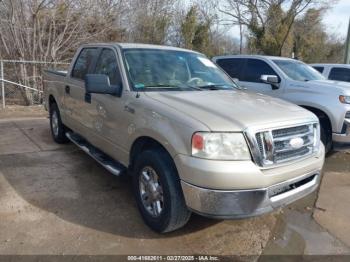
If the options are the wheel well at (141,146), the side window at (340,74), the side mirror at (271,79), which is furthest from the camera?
the side window at (340,74)

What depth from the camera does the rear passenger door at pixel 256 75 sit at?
7414 mm

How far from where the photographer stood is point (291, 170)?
3.19 metres

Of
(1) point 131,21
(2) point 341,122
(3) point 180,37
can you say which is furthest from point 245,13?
(2) point 341,122

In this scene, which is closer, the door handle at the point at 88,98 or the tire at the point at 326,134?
the door handle at the point at 88,98

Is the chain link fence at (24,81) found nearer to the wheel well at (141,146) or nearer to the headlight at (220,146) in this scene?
the wheel well at (141,146)

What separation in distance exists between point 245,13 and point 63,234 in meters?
25.0

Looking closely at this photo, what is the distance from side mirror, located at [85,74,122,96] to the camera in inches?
150

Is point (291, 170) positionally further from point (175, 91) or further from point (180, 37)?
point (180, 37)

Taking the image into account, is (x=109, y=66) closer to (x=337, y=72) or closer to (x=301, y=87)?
(x=301, y=87)

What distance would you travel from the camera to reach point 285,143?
10.5 feet

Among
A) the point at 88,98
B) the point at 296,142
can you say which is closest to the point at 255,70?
the point at 88,98

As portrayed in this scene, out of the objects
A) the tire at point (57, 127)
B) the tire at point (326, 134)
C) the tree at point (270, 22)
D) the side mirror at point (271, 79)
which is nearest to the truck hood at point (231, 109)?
the tire at point (326, 134)

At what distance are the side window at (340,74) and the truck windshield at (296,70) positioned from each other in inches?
110

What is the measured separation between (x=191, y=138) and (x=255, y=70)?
5294mm
